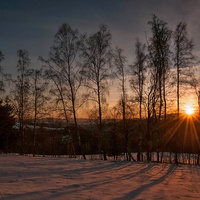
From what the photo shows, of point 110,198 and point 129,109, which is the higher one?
point 129,109

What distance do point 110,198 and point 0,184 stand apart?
363 centimetres

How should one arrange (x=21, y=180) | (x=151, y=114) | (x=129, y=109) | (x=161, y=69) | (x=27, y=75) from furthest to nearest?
(x=27, y=75), (x=129, y=109), (x=151, y=114), (x=161, y=69), (x=21, y=180)

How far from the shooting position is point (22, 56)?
57.2 ft

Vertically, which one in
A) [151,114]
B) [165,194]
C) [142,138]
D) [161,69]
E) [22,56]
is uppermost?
[22,56]

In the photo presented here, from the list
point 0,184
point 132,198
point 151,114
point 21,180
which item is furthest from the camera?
point 151,114

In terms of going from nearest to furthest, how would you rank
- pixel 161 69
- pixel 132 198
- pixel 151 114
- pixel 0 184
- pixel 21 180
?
pixel 132 198, pixel 0 184, pixel 21 180, pixel 161 69, pixel 151 114

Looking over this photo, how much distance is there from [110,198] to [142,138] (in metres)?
11.3

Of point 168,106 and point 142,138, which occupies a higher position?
point 168,106

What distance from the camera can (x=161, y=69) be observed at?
1323 centimetres

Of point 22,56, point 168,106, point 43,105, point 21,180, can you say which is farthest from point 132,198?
point 22,56

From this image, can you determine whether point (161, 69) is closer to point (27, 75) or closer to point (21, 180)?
point (21, 180)

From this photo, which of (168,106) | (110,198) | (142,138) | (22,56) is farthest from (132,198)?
(22,56)

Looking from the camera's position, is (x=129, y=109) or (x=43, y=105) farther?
(x=43, y=105)

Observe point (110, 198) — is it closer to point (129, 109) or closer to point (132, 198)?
point (132, 198)
